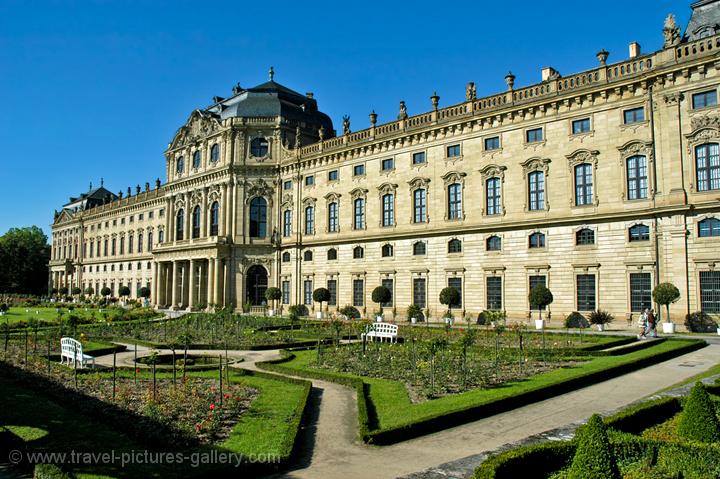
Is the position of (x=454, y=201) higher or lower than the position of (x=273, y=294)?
higher

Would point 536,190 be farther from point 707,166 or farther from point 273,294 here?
point 273,294

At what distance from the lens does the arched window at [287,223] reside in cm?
4972

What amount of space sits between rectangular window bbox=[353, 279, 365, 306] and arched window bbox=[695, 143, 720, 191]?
77.6ft

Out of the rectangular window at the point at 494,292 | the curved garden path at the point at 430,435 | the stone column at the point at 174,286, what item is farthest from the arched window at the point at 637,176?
the stone column at the point at 174,286

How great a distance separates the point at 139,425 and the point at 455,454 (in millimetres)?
5818

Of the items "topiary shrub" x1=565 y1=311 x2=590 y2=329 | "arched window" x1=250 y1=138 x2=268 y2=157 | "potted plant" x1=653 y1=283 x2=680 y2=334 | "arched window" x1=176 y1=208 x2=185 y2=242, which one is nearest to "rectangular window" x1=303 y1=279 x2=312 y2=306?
"arched window" x1=250 y1=138 x2=268 y2=157

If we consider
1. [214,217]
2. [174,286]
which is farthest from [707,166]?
[174,286]

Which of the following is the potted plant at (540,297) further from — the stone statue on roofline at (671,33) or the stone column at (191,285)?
the stone column at (191,285)

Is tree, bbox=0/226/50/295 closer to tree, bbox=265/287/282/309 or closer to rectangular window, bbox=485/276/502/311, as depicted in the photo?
tree, bbox=265/287/282/309

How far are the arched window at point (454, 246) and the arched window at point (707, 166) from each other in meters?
14.3

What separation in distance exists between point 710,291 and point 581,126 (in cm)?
1137

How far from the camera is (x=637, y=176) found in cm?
2920

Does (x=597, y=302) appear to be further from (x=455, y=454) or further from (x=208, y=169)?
(x=208, y=169)

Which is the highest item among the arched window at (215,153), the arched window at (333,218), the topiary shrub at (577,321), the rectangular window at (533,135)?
the arched window at (215,153)
